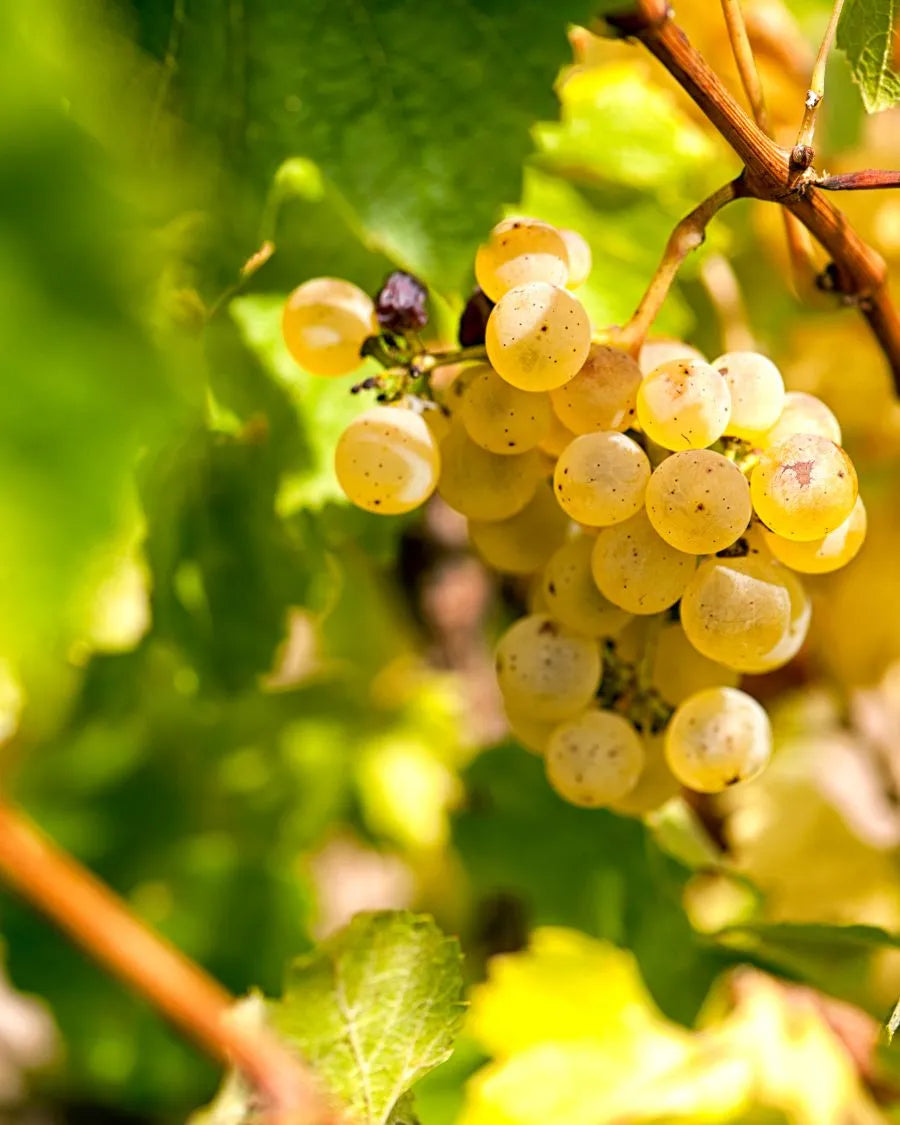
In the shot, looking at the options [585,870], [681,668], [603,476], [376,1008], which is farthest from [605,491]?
[585,870]

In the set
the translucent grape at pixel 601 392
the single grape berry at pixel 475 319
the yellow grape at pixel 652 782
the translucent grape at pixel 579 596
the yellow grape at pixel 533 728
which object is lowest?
the yellow grape at pixel 652 782

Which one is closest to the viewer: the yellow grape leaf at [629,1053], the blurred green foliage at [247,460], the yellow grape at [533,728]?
the blurred green foliage at [247,460]

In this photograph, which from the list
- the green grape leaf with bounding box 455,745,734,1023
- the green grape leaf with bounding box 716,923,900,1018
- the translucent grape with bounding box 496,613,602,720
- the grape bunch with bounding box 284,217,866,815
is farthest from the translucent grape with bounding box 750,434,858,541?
the green grape leaf with bounding box 455,745,734,1023

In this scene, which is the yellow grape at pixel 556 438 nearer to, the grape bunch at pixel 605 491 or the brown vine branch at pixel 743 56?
the grape bunch at pixel 605 491

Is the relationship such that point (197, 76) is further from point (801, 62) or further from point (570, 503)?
point (801, 62)

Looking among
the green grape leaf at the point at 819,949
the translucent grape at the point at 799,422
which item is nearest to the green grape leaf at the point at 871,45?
the translucent grape at the point at 799,422
